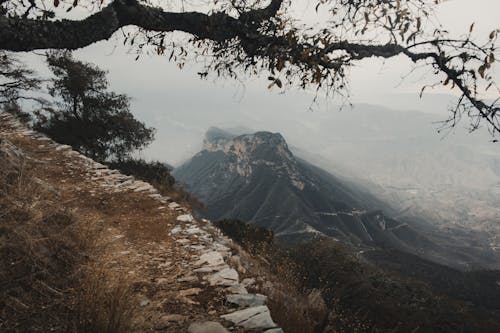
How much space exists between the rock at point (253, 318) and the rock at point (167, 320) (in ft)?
1.86

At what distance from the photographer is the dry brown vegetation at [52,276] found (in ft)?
10.7

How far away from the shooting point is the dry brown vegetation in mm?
3260

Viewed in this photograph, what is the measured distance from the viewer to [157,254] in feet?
22.0

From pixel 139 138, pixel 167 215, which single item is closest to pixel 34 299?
pixel 167 215

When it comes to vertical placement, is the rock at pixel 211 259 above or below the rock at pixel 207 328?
below

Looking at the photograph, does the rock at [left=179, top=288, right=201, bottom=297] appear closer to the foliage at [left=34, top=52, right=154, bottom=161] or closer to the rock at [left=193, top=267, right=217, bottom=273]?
the rock at [left=193, top=267, right=217, bottom=273]

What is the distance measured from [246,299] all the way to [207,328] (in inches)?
45.8

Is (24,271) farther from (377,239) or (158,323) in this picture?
(377,239)

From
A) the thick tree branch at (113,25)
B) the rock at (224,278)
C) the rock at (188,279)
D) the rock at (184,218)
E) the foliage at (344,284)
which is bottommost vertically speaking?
the foliage at (344,284)

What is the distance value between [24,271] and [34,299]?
45cm

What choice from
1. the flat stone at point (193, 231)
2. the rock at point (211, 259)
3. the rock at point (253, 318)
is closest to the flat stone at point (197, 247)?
the rock at point (211, 259)

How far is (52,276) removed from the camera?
4.09 m

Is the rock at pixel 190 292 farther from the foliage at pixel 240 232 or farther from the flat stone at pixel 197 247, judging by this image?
the foliage at pixel 240 232

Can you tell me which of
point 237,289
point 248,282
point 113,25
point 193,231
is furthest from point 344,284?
point 113,25
